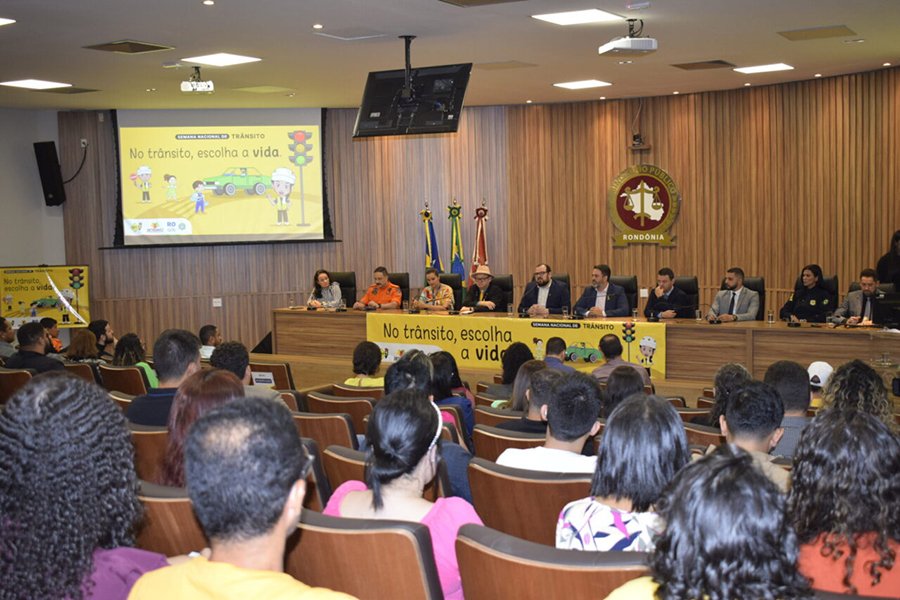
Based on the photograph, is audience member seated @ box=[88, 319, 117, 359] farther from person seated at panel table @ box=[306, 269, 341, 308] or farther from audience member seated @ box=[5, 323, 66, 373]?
person seated at panel table @ box=[306, 269, 341, 308]

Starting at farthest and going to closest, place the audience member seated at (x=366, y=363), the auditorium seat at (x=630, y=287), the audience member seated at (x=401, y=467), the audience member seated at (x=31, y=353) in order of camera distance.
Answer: the auditorium seat at (x=630, y=287) → the audience member seated at (x=31, y=353) → the audience member seated at (x=366, y=363) → the audience member seated at (x=401, y=467)

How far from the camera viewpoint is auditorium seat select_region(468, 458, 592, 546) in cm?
252

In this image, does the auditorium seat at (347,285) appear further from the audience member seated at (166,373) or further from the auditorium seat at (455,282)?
the audience member seated at (166,373)

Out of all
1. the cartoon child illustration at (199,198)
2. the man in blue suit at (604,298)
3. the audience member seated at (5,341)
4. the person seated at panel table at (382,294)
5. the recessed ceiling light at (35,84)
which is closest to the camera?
the audience member seated at (5,341)

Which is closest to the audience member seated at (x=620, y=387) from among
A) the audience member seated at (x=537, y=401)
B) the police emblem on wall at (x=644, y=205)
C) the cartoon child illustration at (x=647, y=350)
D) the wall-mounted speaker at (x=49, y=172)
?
the audience member seated at (x=537, y=401)

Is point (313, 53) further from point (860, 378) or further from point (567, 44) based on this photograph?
point (860, 378)

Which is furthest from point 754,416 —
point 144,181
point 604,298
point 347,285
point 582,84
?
point 144,181

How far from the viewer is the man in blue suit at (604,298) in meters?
8.68

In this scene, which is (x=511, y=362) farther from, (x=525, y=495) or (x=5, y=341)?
(x=5, y=341)

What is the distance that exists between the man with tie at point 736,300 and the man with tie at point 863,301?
0.73 m

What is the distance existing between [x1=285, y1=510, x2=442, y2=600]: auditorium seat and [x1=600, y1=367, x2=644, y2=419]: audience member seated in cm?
246

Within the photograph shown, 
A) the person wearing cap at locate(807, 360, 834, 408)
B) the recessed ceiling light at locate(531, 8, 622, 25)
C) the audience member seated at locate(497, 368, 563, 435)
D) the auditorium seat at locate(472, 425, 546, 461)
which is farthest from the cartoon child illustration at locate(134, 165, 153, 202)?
the auditorium seat at locate(472, 425, 546, 461)

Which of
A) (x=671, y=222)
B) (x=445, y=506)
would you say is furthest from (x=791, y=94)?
(x=445, y=506)

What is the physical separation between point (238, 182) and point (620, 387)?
8.69 meters
